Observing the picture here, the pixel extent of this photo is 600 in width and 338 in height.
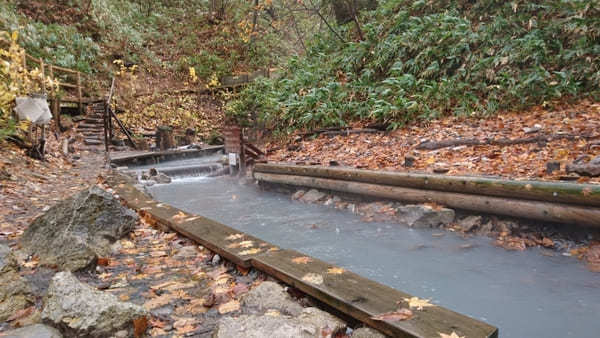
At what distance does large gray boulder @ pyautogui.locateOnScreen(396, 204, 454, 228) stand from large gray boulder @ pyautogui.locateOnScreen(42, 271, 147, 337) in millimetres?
3375

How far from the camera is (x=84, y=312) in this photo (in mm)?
1717

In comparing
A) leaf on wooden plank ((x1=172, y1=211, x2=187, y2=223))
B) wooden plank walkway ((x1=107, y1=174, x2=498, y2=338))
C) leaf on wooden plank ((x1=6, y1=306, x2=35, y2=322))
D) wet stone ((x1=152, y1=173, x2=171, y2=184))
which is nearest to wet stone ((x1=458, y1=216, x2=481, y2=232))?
wooden plank walkway ((x1=107, y1=174, x2=498, y2=338))

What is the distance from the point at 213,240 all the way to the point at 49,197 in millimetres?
3559

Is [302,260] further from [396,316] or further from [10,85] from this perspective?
[10,85]

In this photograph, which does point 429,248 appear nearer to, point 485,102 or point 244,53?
point 485,102

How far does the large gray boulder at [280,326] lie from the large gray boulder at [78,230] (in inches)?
60.7

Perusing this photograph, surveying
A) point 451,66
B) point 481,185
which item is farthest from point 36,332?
point 451,66

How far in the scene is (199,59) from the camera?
1998cm

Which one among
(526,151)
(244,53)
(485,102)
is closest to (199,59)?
(244,53)

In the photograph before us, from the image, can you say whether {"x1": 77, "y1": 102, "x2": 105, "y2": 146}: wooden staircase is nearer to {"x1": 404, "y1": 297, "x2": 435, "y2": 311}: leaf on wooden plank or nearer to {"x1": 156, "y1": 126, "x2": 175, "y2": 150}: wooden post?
{"x1": 156, "y1": 126, "x2": 175, "y2": 150}: wooden post

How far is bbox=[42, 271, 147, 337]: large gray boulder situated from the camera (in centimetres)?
167

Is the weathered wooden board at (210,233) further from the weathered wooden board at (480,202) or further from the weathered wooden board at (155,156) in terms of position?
the weathered wooden board at (155,156)

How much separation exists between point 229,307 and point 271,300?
268 millimetres

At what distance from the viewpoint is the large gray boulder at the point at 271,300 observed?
2081 mm
